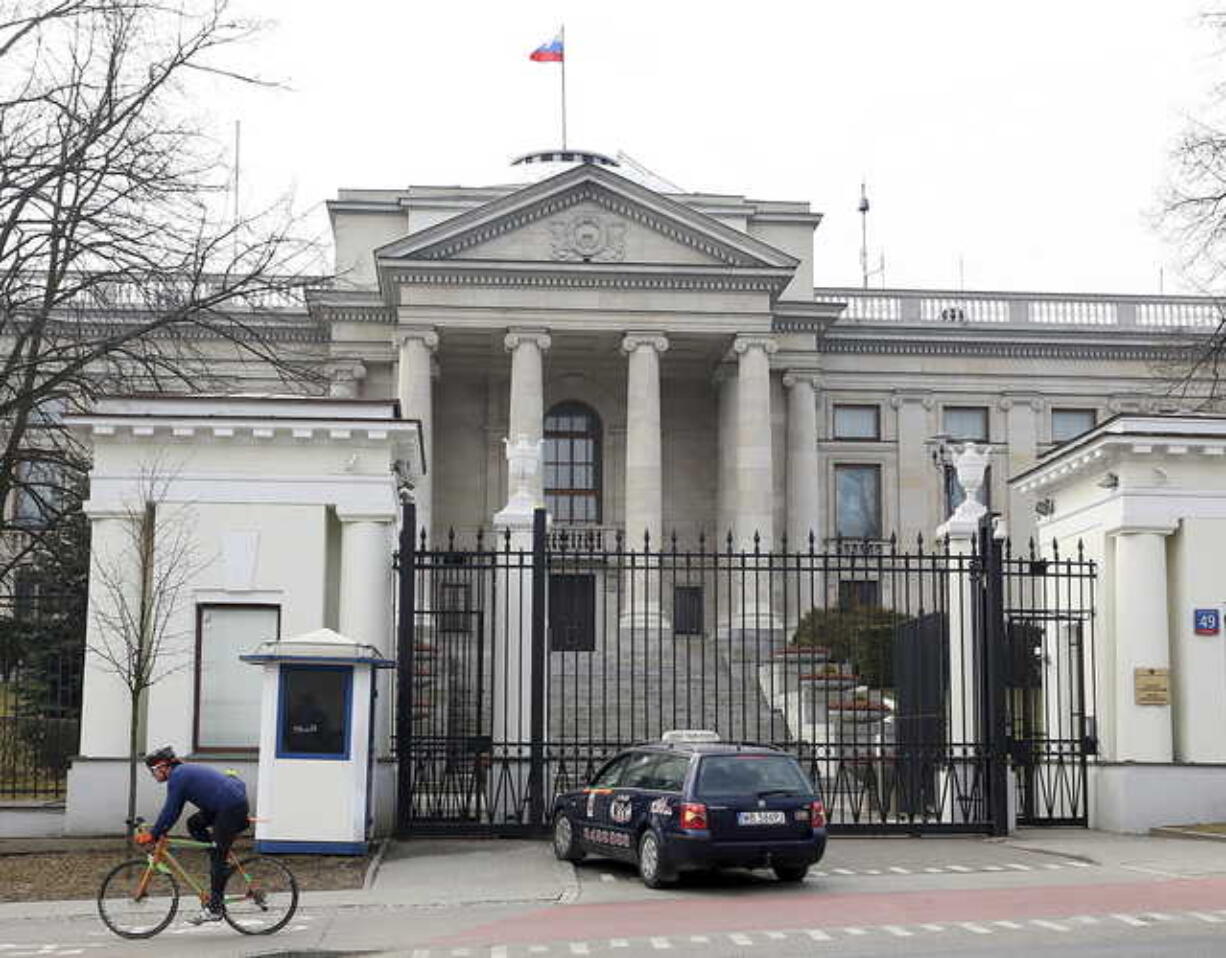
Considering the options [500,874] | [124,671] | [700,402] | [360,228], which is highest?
[360,228]

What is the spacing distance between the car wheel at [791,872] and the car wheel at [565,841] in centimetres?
249

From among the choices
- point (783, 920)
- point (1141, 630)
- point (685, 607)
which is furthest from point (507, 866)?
point (685, 607)

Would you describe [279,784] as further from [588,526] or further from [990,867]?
[588,526]

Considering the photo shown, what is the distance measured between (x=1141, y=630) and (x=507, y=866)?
955cm

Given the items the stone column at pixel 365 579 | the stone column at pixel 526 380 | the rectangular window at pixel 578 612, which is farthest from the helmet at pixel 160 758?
the stone column at pixel 526 380

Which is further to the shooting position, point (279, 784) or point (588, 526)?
point (588, 526)

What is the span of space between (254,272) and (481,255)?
27967 mm

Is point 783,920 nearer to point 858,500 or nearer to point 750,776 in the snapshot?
point 750,776

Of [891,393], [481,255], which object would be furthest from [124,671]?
[891,393]

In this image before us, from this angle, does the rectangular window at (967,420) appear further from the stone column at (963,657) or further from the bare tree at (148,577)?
the bare tree at (148,577)

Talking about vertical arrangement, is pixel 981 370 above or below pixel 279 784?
above

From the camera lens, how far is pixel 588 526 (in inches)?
2137

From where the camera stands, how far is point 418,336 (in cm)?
5003

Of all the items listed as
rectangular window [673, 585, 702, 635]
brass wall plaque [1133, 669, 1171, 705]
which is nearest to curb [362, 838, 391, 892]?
brass wall plaque [1133, 669, 1171, 705]
